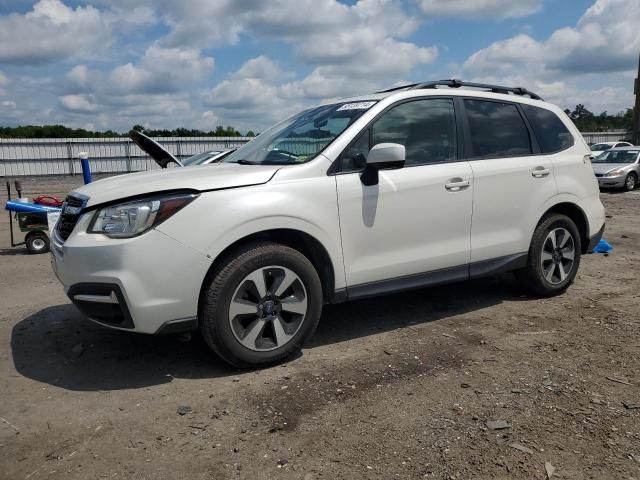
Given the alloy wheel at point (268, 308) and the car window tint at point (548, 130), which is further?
the car window tint at point (548, 130)

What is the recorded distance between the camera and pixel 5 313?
199 inches

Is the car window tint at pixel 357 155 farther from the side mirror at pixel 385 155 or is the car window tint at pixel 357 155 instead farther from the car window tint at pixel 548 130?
the car window tint at pixel 548 130

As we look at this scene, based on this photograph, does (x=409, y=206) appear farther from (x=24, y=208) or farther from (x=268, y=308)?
(x=24, y=208)

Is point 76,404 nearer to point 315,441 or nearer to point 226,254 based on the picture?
point 226,254

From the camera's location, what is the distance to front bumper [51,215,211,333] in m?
3.17

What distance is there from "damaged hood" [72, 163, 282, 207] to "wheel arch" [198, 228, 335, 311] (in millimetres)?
367

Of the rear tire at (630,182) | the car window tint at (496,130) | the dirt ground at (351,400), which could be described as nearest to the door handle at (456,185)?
the car window tint at (496,130)

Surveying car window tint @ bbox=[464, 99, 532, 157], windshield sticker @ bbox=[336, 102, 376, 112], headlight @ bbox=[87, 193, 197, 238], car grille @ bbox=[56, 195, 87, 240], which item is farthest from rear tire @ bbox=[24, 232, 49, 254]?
car window tint @ bbox=[464, 99, 532, 157]

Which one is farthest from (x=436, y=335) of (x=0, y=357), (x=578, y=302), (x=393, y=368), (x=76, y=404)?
(x=0, y=357)

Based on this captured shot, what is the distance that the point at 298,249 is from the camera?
3.83 metres

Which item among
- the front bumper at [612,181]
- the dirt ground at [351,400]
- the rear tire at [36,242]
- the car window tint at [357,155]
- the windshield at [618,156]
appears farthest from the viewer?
the windshield at [618,156]

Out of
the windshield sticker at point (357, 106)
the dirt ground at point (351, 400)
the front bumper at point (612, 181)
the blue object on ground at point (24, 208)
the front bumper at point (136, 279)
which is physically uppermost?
the windshield sticker at point (357, 106)

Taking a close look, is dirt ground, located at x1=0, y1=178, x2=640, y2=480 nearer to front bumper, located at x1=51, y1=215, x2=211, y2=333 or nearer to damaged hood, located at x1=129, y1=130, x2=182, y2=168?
front bumper, located at x1=51, y1=215, x2=211, y2=333

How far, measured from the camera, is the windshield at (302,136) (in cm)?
399
